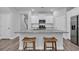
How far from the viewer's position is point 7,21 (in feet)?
26.4

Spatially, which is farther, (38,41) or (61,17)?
(61,17)

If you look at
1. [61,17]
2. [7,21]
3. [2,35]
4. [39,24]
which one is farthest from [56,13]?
[2,35]

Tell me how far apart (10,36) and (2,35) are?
578mm

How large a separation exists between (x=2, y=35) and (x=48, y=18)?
4218mm

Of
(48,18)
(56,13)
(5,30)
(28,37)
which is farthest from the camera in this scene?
(48,18)

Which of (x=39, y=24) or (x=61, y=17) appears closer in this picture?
(x=61, y=17)
